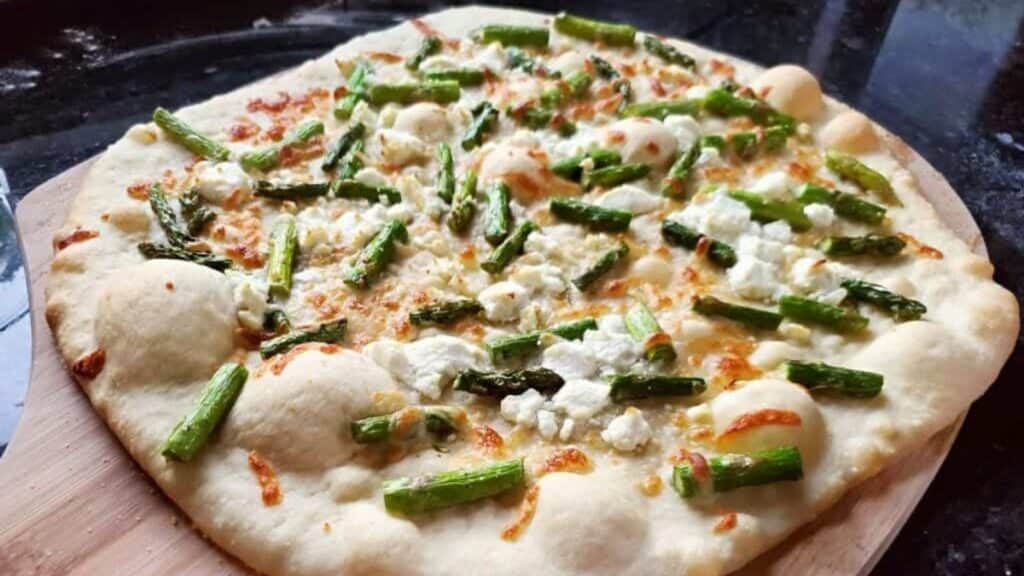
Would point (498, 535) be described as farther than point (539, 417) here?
No

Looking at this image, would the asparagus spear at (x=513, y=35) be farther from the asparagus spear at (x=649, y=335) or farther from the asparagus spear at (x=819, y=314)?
the asparagus spear at (x=819, y=314)

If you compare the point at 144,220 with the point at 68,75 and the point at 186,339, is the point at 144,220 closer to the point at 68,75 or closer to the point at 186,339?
the point at 186,339

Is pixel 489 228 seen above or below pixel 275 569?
above

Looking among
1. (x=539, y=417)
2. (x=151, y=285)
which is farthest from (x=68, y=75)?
(x=539, y=417)

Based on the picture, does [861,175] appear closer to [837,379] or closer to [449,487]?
[837,379]

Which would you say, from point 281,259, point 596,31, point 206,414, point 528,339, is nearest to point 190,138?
point 281,259
